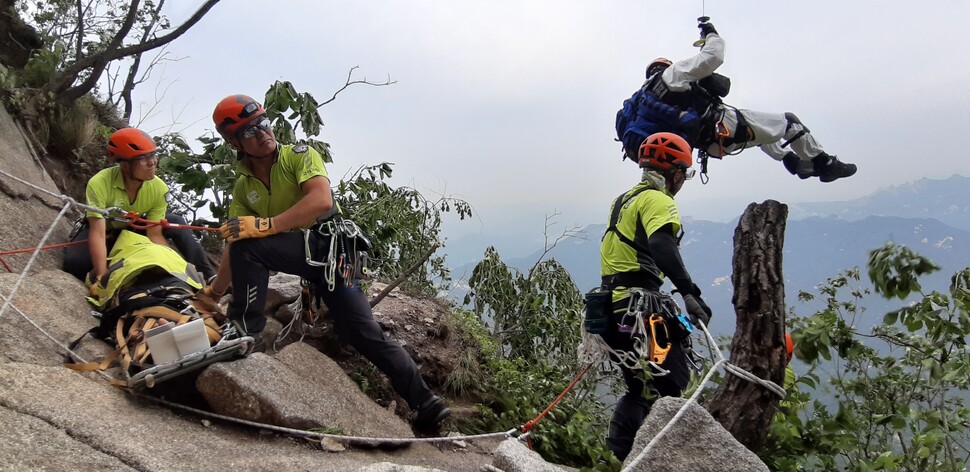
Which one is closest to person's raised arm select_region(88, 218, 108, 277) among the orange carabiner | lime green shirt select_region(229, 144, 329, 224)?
lime green shirt select_region(229, 144, 329, 224)

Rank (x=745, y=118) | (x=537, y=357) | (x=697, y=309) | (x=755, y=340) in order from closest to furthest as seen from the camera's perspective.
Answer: (x=755, y=340)
(x=697, y=309)
(x=745, y=118)
(x=537, y=357)

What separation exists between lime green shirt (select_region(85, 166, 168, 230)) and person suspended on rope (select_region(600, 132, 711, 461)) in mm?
3746

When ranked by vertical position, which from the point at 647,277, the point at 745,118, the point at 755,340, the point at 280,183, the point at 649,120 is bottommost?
the point at 755,340

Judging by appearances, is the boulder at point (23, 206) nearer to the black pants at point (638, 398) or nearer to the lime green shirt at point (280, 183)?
the lime green shirt at point (280, 183)

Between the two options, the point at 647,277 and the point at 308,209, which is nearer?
the point at 308,209

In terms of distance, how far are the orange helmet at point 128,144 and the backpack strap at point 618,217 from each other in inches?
146

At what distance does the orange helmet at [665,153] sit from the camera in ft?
13.3

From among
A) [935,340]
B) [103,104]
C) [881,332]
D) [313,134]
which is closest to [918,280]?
[935,340]

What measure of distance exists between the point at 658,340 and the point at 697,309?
38 centimetres

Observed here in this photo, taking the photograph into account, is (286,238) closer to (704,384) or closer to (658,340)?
(658,340)

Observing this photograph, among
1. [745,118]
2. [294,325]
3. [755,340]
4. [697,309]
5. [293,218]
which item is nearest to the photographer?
[755,340]

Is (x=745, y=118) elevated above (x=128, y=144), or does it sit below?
above

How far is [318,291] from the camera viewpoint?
14.1 feet

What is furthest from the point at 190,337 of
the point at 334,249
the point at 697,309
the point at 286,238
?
the point at 697,309
